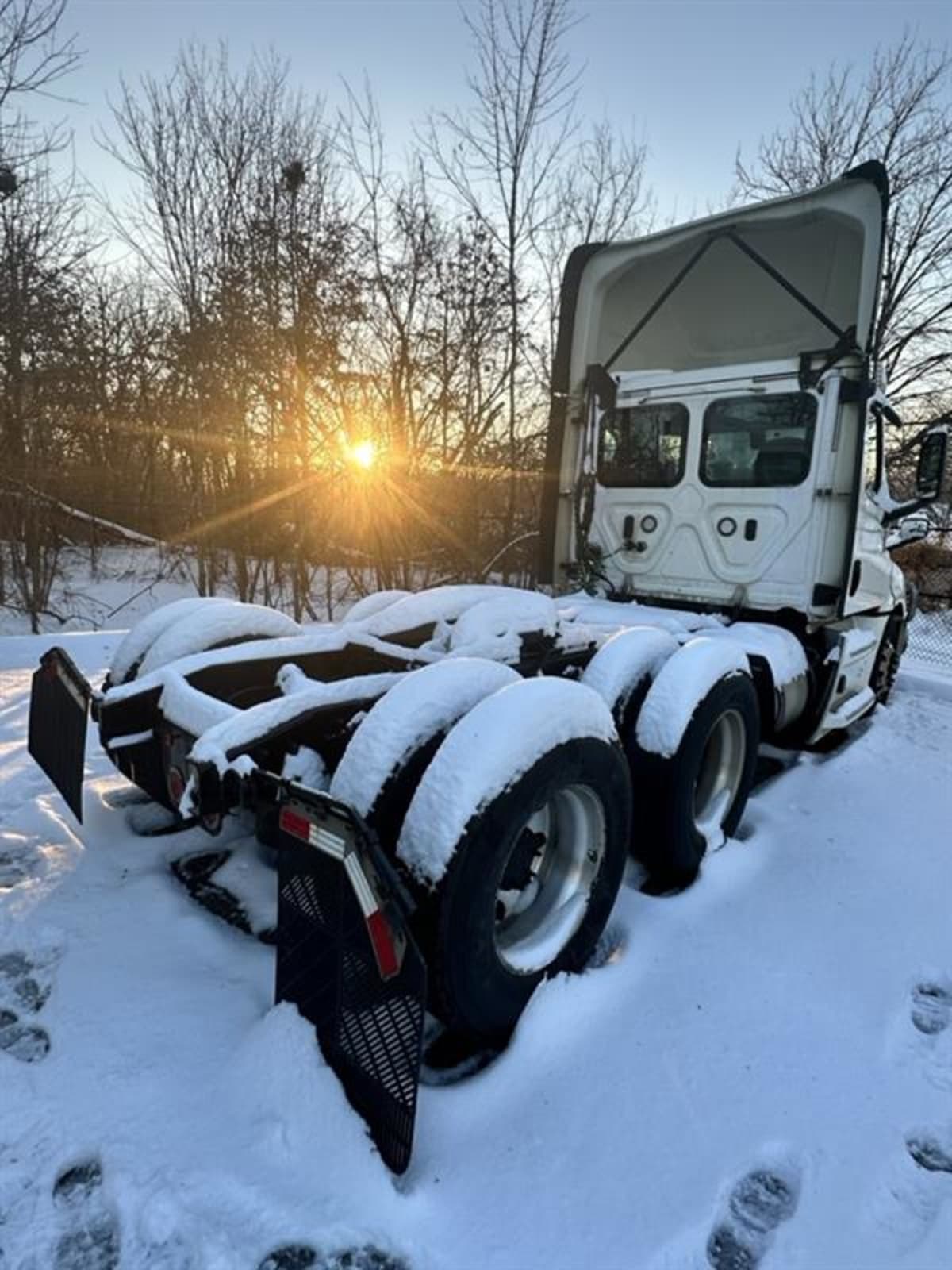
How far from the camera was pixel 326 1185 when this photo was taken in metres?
1.62

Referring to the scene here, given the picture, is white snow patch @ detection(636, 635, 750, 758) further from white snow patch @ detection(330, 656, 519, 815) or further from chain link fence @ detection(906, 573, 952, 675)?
chain link fence @ detection(906, 573, 952, 675)

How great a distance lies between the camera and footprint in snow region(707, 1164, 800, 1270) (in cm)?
157

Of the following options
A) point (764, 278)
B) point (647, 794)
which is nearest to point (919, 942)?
point (647, 794)

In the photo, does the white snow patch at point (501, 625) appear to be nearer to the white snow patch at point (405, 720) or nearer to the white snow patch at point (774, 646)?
the white snow patch at point (405, 720)

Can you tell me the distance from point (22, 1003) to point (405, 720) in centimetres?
142

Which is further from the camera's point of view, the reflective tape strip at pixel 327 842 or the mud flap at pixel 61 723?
the mud flap at pixel 61 723

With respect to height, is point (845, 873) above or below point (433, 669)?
below

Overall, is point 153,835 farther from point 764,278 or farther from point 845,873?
point 764,278

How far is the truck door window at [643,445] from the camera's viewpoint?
493 cm

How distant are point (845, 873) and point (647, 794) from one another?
1.13 m

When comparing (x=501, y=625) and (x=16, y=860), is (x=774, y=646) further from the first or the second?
(x=16, y=860)

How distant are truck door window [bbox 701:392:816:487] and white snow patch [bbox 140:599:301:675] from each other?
303 cm

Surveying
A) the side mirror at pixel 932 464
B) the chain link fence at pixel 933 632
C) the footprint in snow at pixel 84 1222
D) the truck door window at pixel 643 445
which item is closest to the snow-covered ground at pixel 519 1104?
the footprint in snow at pixel 84 1222

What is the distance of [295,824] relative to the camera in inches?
72.1
